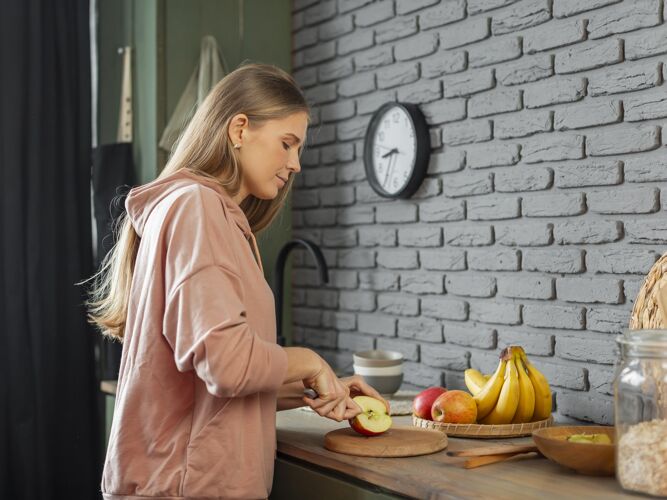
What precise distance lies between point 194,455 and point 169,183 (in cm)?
51

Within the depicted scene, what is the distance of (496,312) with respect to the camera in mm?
2275

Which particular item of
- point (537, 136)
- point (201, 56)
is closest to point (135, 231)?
point (537, 136)

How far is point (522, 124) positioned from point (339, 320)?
38.9 inches

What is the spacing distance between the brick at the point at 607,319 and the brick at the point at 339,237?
95cm

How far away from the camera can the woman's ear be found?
5.40 feet

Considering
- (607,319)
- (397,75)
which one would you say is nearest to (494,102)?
(397,75)

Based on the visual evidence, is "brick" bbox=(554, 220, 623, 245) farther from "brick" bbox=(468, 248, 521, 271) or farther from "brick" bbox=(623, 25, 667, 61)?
"brick" bbox=(623, 25, 667, 61)

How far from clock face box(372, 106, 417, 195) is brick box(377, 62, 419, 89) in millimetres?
93

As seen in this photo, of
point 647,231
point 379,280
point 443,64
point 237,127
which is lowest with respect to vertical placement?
point 379,280

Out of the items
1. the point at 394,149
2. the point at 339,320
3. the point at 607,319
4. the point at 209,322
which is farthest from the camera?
the point at 339,320

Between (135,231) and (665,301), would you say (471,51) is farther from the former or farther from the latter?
(135,231)

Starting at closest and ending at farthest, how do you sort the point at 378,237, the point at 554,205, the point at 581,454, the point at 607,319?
the point at 581,454, the point at 607,319, the point at 554,205, the point at 378,237

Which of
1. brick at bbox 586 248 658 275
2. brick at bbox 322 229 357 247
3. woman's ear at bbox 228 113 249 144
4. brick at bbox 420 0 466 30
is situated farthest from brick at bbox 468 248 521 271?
woman's ear at bbox 228 113 249 144

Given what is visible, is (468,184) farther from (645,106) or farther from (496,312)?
(645,106)
